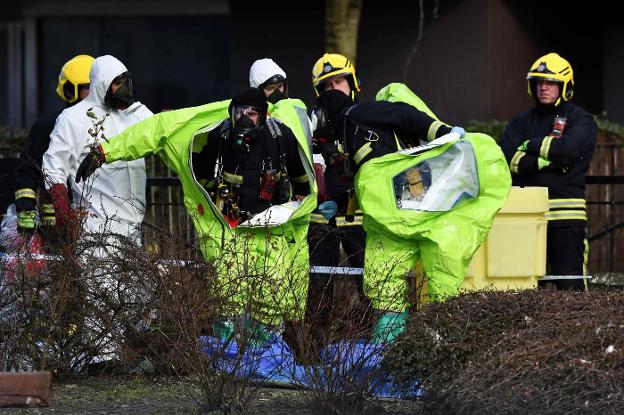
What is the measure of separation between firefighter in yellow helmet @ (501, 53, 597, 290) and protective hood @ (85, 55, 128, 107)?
2.61 meters

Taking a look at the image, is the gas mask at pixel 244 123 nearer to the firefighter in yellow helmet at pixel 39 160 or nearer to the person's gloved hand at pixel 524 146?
the firefighter in yellow helmet at pixel 39 160

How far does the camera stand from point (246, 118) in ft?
23.4

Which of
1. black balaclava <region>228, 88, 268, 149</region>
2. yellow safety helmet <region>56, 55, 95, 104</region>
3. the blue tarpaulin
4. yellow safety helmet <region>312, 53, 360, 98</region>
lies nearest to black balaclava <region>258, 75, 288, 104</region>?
yellow safety helmet <region>312, 53, 360, 98</region>

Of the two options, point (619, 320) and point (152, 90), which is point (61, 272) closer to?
point (619, 320)

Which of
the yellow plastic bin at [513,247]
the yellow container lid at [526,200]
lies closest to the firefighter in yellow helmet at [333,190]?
the yellow plastic bin at [513,247]

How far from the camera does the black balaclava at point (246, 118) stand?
23.3ft

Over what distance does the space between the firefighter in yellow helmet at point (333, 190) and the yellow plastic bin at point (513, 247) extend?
740 millimetres

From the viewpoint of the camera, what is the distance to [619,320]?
5.34 meters

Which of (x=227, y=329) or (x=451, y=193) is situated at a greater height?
(x=451, y=193)

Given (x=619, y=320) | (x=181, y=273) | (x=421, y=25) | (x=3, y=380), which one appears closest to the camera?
(x=619, y=320)

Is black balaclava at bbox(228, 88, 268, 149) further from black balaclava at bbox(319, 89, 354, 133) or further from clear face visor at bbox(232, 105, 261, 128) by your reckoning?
black balaclava at bbox(319, 89, 354, 133)

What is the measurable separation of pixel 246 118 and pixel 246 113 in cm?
3

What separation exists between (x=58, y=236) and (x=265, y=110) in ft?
4.43

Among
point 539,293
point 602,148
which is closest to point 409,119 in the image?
point 539,293
